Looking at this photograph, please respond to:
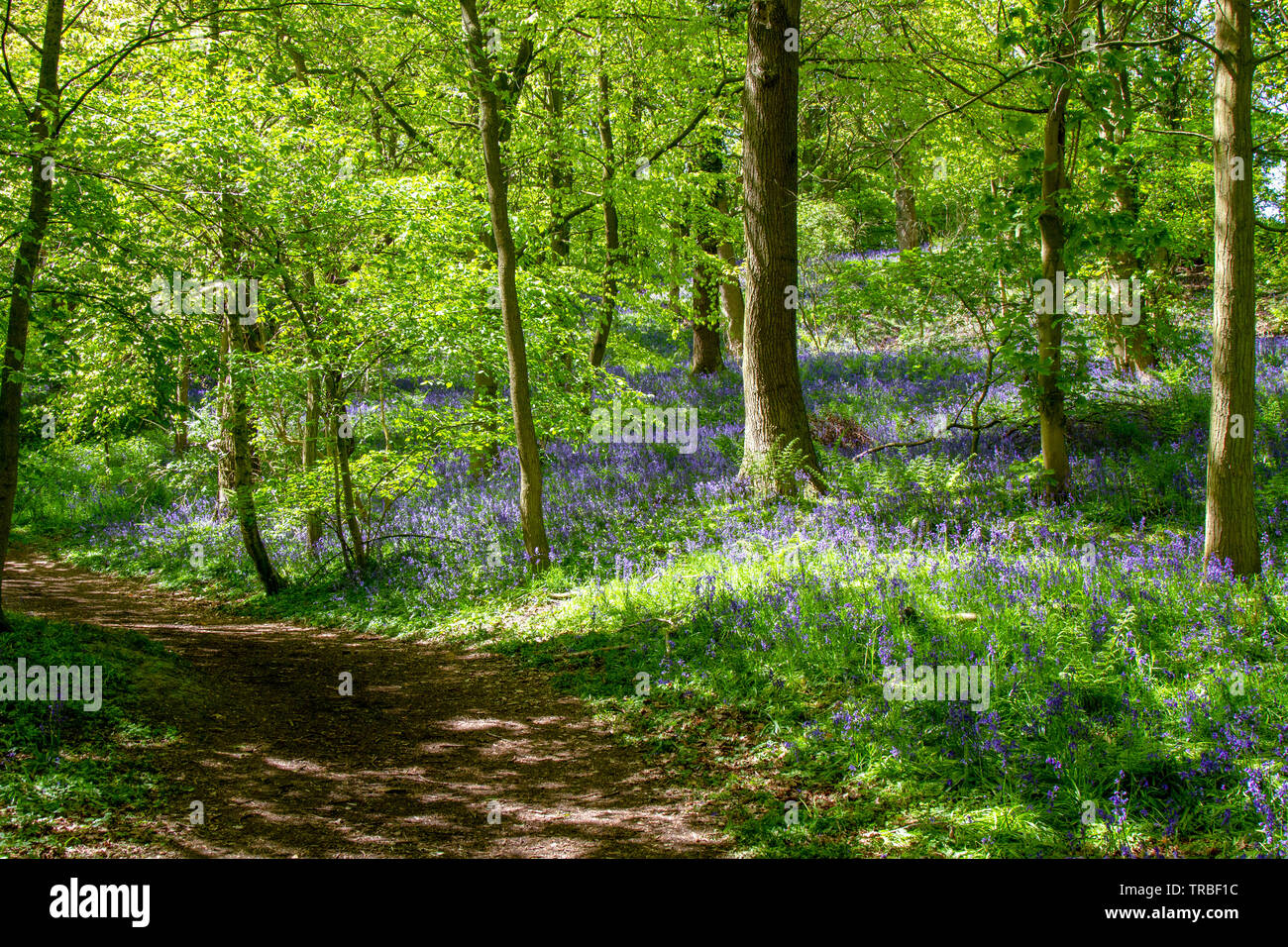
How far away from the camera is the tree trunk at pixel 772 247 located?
335 inches

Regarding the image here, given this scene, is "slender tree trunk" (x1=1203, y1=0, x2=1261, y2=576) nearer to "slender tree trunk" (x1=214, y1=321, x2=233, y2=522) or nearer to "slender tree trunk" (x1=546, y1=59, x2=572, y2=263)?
"slender tree trunk" (x1=214, y1=321, x2=233, y2=522)

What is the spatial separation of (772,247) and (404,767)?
6.42m

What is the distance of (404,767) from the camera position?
518 centimetres

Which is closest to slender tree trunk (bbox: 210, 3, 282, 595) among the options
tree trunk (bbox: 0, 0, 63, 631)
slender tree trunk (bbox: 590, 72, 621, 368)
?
tree trunk (bbox: 0, 0, 63, 631)

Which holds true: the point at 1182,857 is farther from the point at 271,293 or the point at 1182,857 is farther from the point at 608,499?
the point at 271,293

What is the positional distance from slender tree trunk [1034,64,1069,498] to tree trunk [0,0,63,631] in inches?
314

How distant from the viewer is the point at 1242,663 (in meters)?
4.36

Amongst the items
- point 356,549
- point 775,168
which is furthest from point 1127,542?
point 356,549

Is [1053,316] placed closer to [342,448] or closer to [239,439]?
[342,448]

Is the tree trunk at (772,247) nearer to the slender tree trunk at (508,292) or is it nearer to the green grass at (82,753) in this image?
the slender tree trunk at (508,292)

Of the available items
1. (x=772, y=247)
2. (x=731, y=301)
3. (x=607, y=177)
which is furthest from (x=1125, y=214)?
(x=731, y=301)

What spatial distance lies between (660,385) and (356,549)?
27.7ft

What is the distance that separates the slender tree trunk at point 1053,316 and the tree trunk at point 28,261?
7987mm

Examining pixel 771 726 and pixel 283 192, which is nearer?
pixel 771 726
